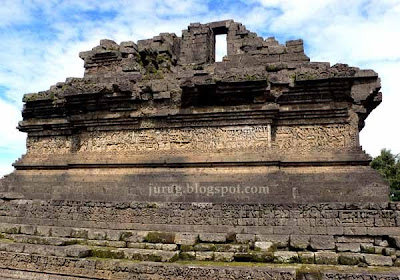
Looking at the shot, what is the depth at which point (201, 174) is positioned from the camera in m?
8.23

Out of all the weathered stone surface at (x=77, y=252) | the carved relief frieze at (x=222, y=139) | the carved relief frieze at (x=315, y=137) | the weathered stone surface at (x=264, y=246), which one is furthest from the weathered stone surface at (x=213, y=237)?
the carved relief frieze at (x=315, y=137)

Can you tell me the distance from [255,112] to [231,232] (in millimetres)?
2947

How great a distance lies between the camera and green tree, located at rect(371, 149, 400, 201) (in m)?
28.0

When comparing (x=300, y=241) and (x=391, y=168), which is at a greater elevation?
(x=391, y=168)

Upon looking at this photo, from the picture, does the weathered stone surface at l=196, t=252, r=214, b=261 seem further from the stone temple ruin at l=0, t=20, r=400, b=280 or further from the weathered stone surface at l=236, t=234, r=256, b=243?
the weathered stone surface at l=236, t=234, r=256, b=243

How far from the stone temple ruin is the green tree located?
22.6 m

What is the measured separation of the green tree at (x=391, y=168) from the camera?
91.8 feet

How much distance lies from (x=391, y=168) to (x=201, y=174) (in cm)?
2580

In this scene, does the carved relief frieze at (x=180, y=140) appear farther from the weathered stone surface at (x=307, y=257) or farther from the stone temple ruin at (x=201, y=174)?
the weathered stone surface at (x=307, y=257)

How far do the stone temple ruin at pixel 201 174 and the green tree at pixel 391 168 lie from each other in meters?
22.6

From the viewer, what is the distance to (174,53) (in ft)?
38.1

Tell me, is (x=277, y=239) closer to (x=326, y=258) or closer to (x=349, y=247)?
(x=326, y=258)

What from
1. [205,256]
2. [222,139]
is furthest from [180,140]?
[205,256]

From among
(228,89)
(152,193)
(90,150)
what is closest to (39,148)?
(90,150)
